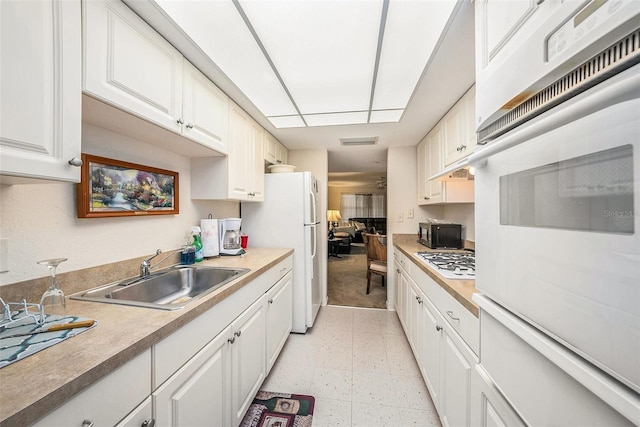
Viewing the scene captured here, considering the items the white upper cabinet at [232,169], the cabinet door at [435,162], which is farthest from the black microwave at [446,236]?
the white upper cabinet at [232,169]

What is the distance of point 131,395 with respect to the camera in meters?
0.70

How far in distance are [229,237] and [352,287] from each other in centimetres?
255

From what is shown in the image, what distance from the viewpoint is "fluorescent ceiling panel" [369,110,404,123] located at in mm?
2135

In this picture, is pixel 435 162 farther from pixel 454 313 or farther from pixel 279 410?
pixel 279 410

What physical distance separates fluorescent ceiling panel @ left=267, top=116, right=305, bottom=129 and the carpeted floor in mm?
2384

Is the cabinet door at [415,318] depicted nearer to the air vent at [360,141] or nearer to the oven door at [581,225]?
the oven door at [581,225]

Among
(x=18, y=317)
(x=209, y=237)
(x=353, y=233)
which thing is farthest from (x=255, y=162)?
(x=353, y=233)

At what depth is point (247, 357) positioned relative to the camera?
4.59 ft

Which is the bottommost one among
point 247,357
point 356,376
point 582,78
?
point 356,376

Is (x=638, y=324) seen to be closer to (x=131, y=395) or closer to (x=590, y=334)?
(x=590, y=334)

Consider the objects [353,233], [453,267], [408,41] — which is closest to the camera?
[408,41]

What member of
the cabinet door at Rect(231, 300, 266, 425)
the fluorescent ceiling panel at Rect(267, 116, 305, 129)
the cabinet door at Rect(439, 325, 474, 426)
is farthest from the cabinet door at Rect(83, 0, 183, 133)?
the cabinet door at Rect(439, 325, 474, 426)

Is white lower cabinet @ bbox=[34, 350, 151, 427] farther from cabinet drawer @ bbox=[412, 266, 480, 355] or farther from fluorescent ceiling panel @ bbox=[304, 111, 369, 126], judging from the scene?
fluorescent ceiling panel @ bbox=[304, 111, 369, 126]

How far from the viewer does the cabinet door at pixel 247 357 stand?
4.14 feet
